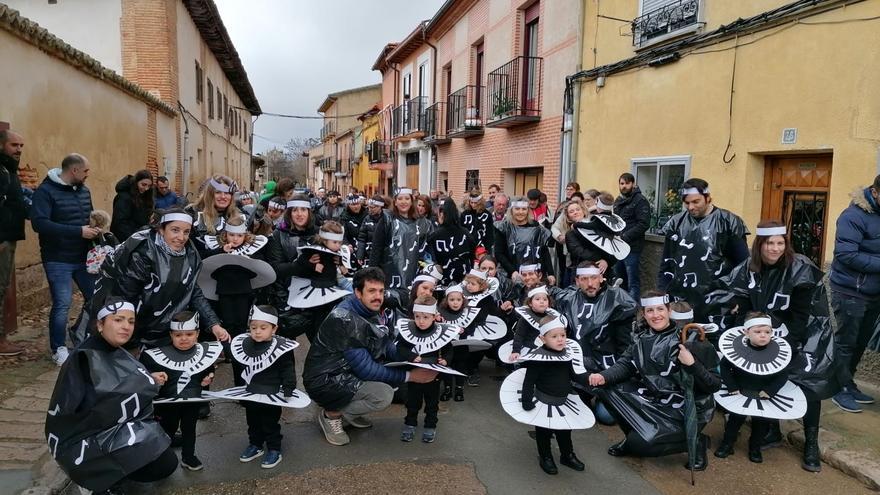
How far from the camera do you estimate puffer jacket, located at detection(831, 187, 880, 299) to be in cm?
478

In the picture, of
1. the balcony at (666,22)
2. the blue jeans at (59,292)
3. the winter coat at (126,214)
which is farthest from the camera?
the balcony at (666,22)

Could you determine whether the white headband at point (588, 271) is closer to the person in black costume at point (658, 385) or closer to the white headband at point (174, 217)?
the person in black costume at point (658, 385)

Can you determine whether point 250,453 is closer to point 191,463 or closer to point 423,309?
point 191,463

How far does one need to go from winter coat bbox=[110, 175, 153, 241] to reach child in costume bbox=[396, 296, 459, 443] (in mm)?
3424

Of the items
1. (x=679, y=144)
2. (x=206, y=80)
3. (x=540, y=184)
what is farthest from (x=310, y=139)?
(x=679, y=144)

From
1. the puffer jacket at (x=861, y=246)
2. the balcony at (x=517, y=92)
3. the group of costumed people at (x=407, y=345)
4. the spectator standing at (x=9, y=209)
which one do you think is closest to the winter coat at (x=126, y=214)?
the spectator standing at (x=9, y=209)

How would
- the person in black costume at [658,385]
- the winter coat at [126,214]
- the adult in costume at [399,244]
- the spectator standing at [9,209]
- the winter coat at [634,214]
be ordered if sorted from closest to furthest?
the person in black costume at [658,385], the spectator standing at [9,209], the winter coat at [126,214], the adult in costume at [399,244], the winter coat at [634,214]

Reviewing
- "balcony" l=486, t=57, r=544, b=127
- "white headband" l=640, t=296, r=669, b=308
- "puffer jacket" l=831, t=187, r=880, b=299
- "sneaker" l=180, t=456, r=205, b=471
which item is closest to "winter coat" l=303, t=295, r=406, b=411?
"sneaker" l=180, t=456, r=205, b=471

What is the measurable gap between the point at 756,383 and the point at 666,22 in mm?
5846

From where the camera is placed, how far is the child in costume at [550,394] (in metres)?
3.98

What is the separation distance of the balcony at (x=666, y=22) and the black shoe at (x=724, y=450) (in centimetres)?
561

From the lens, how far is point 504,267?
6.59 m

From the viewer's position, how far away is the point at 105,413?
328 cm

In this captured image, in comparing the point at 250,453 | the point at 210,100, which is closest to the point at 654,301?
the point at 250,453
